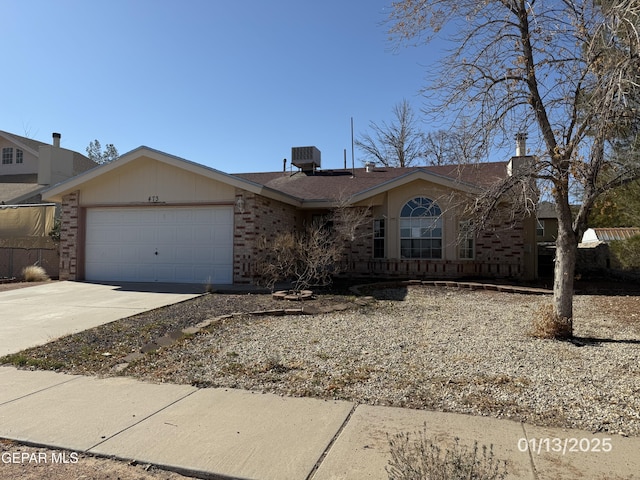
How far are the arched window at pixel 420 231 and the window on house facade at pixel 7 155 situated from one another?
27.5 meters

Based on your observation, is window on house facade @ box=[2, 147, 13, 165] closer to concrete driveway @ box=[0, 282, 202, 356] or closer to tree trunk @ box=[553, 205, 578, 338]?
concrete driveway @ box=[0, 282, 202, 356]

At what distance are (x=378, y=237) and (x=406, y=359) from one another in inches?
393

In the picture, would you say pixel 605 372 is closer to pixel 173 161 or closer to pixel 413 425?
pixel 413 425

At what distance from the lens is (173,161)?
13.5 meters

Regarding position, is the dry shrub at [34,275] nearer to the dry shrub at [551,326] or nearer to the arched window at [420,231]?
the arched window at [420,231]

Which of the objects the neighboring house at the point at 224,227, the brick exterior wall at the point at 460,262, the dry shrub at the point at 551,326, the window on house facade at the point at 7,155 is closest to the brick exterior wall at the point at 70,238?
the neighboring house at the point at 224,227

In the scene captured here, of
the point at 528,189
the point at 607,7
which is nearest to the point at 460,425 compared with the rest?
the point at 528,189

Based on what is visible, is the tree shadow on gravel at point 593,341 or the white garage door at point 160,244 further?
the white garage door at point 160,244

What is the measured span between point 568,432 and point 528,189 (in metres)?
3.97

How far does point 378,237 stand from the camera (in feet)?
50.8

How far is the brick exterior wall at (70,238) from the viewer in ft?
48.1

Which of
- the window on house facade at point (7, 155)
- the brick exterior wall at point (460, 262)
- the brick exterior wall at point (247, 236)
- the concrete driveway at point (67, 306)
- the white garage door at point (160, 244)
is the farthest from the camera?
the window on house facade at point (7, 155)
